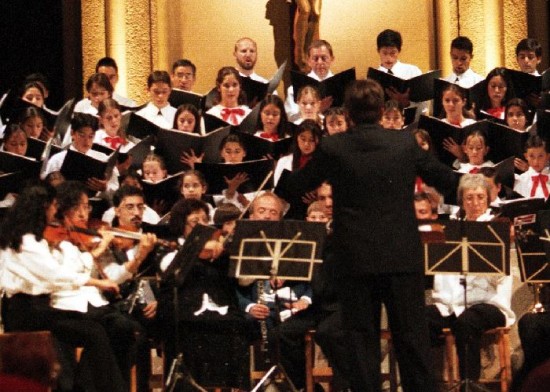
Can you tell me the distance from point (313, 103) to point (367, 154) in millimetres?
3077

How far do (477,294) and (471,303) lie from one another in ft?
0.20

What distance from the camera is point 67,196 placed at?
20.3ft

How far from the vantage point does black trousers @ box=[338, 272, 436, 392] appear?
4824 millimetres

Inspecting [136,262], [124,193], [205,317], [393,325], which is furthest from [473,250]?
[124,193]

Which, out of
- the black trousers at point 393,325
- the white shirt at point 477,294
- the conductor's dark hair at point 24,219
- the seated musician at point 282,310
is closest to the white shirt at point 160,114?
the seated musician at point 282,310

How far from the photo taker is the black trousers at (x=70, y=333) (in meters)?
6.04

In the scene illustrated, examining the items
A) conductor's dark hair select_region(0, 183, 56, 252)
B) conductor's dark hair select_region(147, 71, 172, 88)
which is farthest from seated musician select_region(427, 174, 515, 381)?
conductor's dark hair select_region(147, 71, 172, 88)

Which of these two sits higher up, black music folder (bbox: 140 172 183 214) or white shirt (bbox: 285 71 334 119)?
white shirt (bbox: 285 71 334 119)

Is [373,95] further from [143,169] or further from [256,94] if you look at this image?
[256,94]

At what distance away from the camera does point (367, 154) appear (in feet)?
15.9

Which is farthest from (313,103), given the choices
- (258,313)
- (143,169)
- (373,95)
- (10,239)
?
(373,95)

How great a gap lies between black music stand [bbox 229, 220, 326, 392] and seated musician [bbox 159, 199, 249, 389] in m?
0.39

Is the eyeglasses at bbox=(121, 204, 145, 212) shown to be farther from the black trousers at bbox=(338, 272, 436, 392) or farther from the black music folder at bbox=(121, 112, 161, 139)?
the black trousers at bbox=(338, 272, 436, 392)

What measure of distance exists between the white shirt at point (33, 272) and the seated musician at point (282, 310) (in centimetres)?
90
